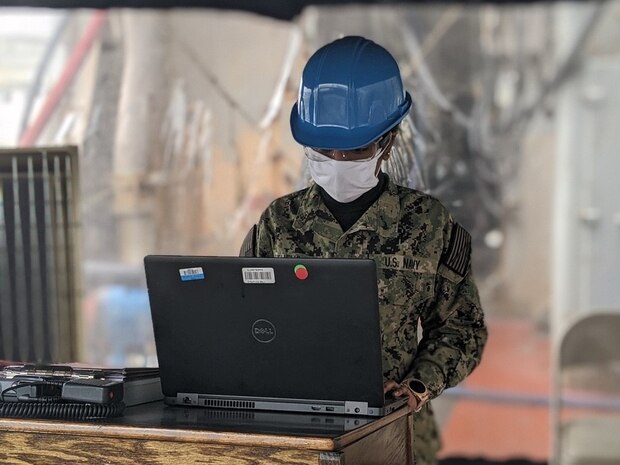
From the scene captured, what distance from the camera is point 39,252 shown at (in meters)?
2.88

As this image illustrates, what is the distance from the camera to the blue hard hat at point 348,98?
6.75ft

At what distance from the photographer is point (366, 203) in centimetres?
217

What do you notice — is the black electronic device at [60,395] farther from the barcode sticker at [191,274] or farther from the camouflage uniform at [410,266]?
the camouflage uniform at [410,266]

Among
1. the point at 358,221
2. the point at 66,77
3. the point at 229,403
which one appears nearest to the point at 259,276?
the point at 229,403

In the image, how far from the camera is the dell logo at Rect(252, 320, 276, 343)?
1736 millimetres

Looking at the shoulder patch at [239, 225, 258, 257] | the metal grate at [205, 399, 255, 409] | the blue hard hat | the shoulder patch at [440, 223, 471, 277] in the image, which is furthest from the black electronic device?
the shoulder patch at [440, 223, 471, 277]

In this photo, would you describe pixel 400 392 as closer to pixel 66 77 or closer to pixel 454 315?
pixel 454 315

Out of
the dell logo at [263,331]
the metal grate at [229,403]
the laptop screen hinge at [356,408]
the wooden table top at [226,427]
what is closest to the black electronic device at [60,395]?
the wooden table top at [226,427]

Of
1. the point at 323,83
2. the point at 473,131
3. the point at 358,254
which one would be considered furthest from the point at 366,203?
the point at 473,131

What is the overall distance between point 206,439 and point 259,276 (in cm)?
28

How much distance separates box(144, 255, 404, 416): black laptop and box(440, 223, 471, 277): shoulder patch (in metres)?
0.45

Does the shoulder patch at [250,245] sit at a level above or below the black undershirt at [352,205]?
below

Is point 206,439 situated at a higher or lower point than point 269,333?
lower

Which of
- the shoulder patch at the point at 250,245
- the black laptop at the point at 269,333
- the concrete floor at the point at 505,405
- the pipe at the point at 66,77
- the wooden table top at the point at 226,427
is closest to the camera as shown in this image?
the wooden table top at the point at 226,427
